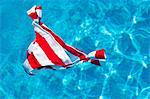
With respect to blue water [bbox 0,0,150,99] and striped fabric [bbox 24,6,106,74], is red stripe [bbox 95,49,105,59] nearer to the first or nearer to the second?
striped fabric [bbox 24,6,106,74]

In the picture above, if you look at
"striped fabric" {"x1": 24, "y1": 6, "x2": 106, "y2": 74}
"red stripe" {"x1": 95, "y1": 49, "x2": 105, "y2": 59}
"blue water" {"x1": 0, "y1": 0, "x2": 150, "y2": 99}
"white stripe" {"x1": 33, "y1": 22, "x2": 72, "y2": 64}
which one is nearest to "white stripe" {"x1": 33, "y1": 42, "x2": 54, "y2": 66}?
"striped fabric" {"x1": 24, "y1": 6, "x2": 106, "y2": 74}

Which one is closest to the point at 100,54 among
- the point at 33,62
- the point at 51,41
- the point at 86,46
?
the point at 51,41

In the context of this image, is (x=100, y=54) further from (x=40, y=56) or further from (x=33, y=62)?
(x=33, y=62)

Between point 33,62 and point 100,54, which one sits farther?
point 33,62

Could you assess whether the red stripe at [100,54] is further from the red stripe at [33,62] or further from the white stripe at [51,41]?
the red stripe at [33,62]

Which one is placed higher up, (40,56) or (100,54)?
(40,56)

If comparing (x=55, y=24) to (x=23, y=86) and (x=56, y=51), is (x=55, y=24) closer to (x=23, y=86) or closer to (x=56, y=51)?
(x=23, y=86)
